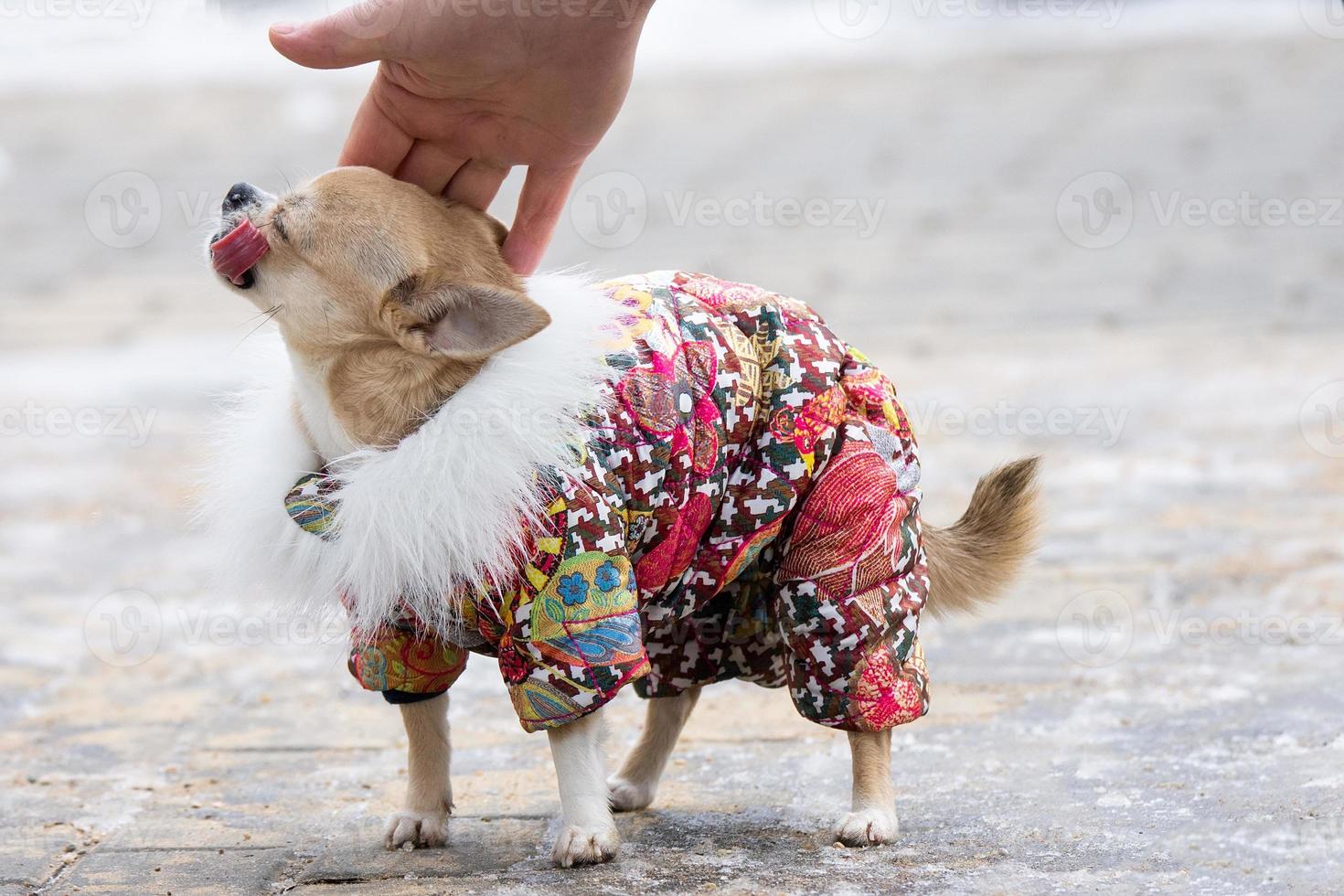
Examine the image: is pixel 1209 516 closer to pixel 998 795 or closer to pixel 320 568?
pixel 998 795

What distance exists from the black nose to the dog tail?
1.69 m

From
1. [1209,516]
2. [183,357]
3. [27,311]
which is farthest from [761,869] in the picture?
[27,311]

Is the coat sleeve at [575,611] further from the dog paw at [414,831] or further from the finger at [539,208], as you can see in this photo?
the finger at [539,208]

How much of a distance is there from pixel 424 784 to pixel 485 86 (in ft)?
4.94

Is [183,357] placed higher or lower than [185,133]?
lower

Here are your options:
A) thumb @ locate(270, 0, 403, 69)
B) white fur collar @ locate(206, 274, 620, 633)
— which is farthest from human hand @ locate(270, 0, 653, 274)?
white fur collar @ locate(206, 274, 620, 633)

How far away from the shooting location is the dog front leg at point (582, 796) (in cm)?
290

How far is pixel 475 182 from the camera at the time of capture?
3.25 meters

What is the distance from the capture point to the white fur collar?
9.07ft

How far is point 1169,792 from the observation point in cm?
325

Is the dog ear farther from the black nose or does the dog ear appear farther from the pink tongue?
the black nose

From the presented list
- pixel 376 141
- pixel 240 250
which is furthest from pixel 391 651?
pixel 376 141

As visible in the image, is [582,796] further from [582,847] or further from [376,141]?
[376,141]

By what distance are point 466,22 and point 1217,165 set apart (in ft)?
33.7
